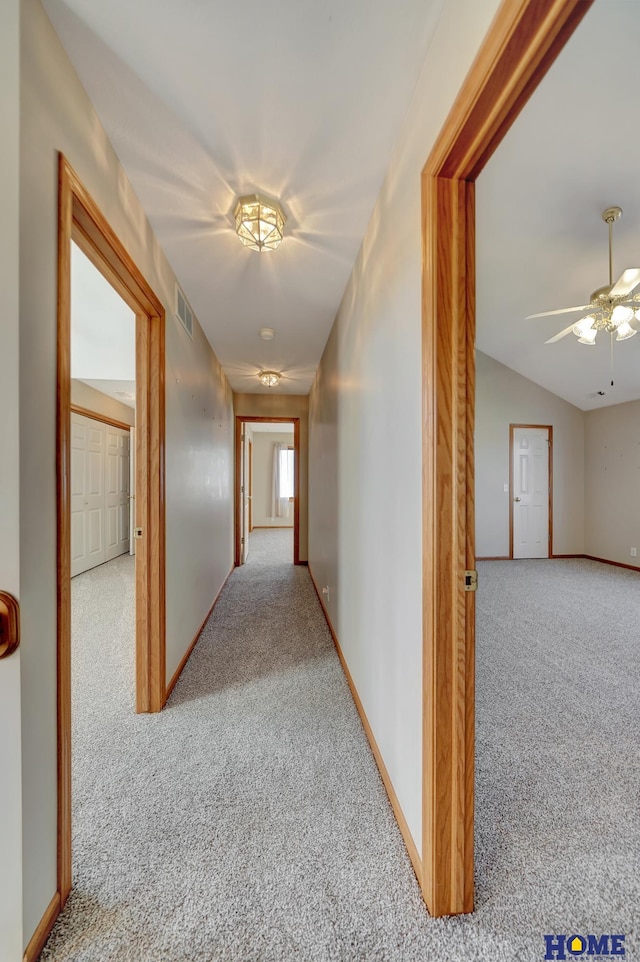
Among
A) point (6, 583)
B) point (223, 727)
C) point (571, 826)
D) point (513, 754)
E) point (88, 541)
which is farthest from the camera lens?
point (88, 541)

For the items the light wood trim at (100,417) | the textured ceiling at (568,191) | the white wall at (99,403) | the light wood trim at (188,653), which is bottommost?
the light wood trim at (188,653)

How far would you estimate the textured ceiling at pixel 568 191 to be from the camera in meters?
1.62

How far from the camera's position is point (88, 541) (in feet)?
15.6

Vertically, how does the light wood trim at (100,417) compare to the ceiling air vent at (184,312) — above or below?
below

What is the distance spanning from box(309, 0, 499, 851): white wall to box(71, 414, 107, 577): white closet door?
3.96 metres

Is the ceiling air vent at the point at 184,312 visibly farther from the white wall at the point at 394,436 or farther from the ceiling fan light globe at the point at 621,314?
the ceiling fan light globe at the point at 621,314

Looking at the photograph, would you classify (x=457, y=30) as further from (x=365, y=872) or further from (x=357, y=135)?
(x=365, y=872)

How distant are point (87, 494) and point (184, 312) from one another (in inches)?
139

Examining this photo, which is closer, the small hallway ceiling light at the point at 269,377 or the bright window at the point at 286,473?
the small hallway ceiling light at the point at 269,377

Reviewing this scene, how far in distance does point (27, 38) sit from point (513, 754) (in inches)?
114

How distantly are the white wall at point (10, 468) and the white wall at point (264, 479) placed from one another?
750 centimetres

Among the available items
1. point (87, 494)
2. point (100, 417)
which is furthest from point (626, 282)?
point (87, 494)

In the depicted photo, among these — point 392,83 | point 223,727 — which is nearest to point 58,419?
point 392,83

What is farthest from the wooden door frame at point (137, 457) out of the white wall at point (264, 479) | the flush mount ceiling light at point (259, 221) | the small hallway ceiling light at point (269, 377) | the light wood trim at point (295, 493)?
the white wall at point (264, 479)
